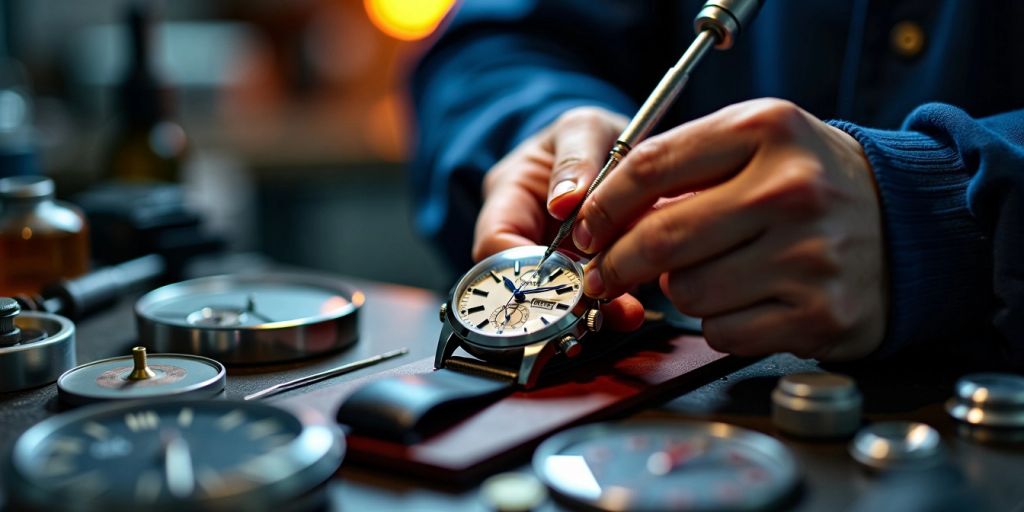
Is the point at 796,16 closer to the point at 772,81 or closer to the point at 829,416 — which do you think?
the point at 772,81

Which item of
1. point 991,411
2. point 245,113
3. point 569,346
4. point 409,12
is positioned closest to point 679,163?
point 569,346

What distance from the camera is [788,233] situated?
735mm

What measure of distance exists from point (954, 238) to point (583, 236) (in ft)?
0.93

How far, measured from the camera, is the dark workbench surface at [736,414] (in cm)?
57

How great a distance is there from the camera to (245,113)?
354cm

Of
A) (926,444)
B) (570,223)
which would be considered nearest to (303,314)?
(570,223)

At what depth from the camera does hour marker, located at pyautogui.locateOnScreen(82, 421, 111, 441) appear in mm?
597

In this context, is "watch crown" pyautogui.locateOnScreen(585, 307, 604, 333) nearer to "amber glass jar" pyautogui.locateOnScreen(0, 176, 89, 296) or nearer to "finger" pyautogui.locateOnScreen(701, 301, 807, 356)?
"finger" pyautogui.locateOnScreen(701, 301, 807, 356)

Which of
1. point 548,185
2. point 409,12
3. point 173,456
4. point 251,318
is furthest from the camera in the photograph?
point 409,12

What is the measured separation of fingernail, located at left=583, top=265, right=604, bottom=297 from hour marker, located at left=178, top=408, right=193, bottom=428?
0.31 metres

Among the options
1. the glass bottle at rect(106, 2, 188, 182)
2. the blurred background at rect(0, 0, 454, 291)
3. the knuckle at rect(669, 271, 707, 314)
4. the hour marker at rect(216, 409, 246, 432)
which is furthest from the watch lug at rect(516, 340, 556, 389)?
the glass bottle at rect(106, 2, 188, 182)

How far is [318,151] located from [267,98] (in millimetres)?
892

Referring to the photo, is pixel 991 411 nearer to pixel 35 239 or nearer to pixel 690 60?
pixel 690 60

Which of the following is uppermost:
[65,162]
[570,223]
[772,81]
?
[772,81]
